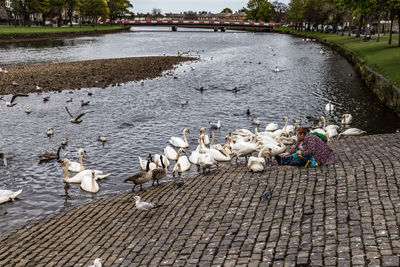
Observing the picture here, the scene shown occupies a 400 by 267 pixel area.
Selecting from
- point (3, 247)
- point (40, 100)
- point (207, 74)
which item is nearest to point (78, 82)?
point (40, 100)

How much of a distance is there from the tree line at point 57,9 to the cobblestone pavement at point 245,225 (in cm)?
11504

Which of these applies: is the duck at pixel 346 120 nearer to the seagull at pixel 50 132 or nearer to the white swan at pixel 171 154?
the white swan at pixel 171 154

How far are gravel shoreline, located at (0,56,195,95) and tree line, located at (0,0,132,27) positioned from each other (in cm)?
7578

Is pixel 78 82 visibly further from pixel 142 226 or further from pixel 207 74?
pixel 142 226

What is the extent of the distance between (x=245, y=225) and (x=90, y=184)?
754 centimetres

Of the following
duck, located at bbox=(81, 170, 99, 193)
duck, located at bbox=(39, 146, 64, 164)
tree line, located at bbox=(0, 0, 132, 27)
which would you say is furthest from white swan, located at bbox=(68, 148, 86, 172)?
tree line, located at bbox=(0, 0, 132, 27)

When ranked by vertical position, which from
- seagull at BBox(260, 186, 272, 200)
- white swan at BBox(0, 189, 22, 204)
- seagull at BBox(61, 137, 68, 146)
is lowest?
white swan at BBox(0, 189, 22, 204)

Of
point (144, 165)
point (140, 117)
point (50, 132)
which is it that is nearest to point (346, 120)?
point (140, 117)

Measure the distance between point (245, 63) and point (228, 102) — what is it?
2692cm

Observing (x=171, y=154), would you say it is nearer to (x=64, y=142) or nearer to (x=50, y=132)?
(x=64, y=142)

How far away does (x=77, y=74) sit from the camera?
41.6m

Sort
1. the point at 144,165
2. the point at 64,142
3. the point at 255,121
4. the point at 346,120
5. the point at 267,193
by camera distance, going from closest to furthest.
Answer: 1. the point at 267,193
2. the point at 144,165
3. the point at 64,142
4. the point at 346,120
5. the point at 255,121

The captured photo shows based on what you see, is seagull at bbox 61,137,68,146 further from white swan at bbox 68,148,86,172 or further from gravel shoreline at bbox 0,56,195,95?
gravel shoreline at bbox 0,56,195,95

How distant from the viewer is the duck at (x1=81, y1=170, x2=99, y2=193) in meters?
14.8
